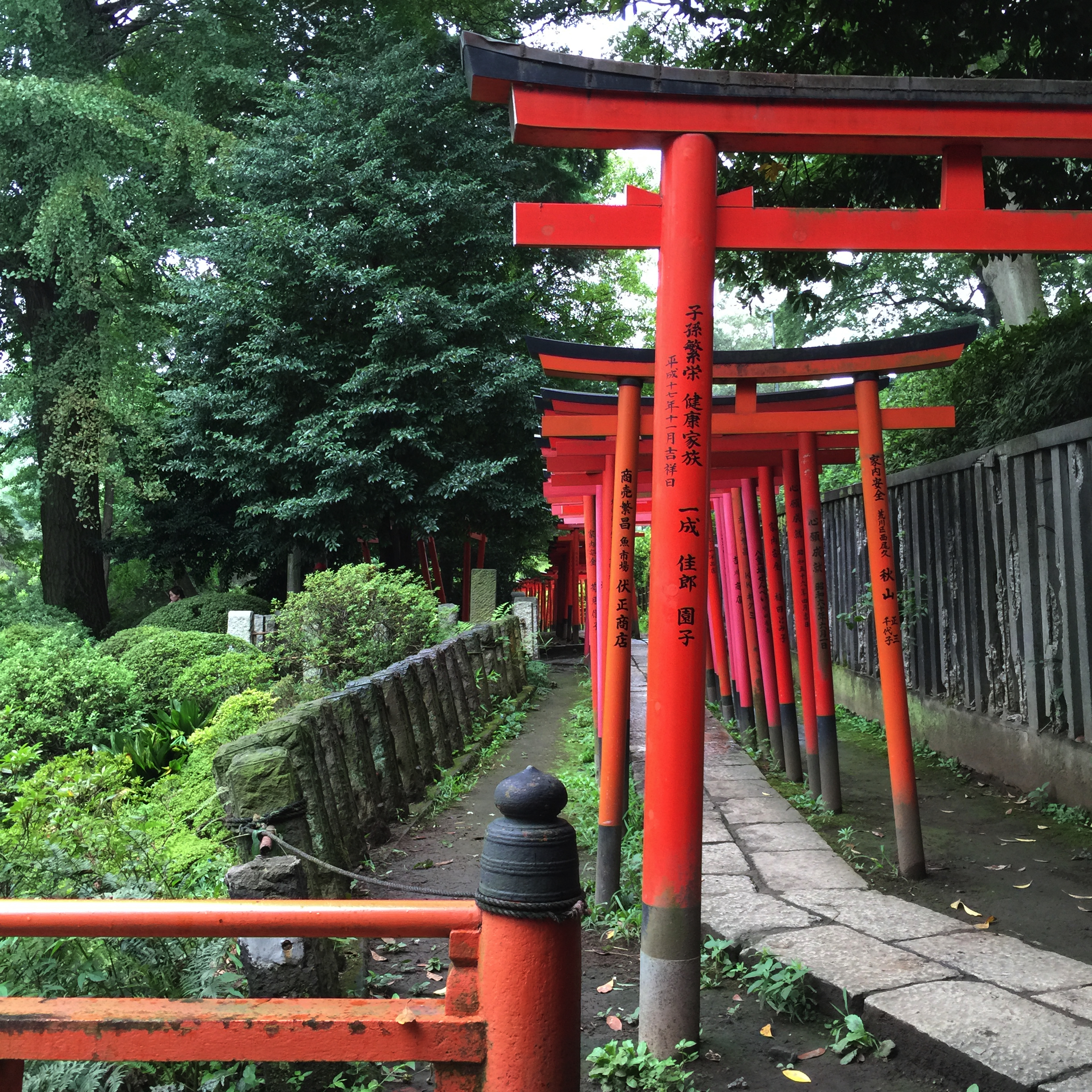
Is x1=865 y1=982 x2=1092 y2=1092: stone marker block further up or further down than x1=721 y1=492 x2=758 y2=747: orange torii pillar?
further down

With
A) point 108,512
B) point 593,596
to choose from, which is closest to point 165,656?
point 593,596

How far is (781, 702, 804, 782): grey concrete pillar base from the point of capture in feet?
24.7

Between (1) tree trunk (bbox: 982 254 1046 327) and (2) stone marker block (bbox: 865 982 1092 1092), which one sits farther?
(1) tree trunk (bbox: 982 254 1046 327)

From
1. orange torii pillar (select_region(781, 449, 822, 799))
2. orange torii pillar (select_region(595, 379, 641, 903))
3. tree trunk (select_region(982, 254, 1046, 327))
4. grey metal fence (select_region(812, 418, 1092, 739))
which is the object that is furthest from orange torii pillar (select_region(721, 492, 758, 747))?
tree trunk (select_region(982, 254, 1046, 327))

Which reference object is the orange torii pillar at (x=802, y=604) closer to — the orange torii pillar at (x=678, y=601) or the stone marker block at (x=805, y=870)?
the stone marker block at (x=805, y=870)

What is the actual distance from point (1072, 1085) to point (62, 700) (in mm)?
7952

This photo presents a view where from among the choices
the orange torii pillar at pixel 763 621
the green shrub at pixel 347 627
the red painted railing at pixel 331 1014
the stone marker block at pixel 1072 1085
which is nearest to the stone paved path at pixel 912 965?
the stone marker block at pixel 1072 1085

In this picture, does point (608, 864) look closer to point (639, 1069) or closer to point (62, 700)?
point (639, 1069)

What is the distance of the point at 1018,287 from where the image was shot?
15.9 metres

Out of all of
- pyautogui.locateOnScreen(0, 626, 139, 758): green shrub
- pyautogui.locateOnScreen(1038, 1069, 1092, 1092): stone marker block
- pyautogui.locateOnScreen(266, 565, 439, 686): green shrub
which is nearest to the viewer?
pyautogui.locateOnScreen(1038, 1069, 1092, 1092): stone marker block

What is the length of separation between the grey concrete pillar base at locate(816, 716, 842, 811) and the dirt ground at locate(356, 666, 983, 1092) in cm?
19

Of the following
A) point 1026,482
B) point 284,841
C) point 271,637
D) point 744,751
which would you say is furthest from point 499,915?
point 271,637

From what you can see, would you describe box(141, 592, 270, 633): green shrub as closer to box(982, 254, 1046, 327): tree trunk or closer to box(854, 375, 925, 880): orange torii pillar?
box(854, 375, 925, 880): orange torii pillar

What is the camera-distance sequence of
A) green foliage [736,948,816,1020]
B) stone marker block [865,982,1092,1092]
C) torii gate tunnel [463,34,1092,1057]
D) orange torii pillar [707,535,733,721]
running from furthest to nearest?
1. orange torii pillar [707,535,733,721]
2. green foliage [736,948,816,1020]
3. torii gate tunnel [463,34,1092,1057]
4. stone marker block [865,982,1092,1092]
